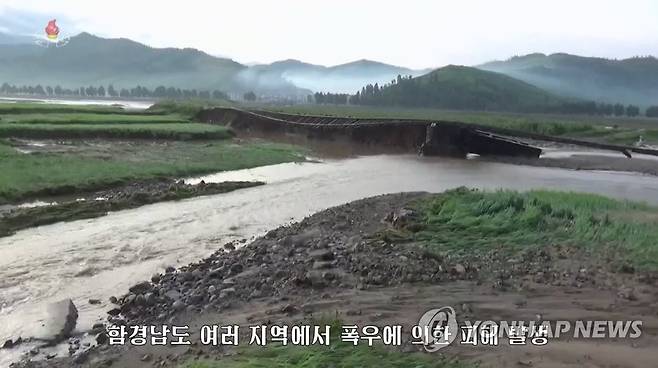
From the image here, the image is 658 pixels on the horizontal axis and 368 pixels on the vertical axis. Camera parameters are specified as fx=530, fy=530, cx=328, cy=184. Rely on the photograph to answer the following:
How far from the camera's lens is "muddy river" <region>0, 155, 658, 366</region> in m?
10.2

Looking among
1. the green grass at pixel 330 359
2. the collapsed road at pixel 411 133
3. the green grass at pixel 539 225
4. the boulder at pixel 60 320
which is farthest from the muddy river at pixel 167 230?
the collapsed road at pixel 411 133

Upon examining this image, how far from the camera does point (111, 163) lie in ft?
81.1

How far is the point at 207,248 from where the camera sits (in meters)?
13.7

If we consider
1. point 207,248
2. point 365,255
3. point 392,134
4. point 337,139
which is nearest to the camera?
point 365,255

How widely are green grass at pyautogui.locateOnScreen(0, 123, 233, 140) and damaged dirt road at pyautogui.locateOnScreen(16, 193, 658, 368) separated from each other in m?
26.1

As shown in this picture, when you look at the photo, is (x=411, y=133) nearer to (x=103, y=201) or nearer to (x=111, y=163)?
(x=111, y=163)

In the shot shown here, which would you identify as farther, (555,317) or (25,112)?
(25,112)

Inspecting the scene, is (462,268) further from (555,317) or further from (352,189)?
(352,189)

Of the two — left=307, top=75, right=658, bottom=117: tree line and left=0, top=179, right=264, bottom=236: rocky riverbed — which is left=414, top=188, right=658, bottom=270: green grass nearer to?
left=0, top=179, right=264, bottom=236: rocky riverbed

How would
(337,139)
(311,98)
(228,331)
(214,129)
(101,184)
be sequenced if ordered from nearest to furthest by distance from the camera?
(228,331) → (101,184) → (214,129) → (337,139) → (311,98)

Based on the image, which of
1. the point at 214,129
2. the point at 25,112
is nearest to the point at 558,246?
the point at 214,129

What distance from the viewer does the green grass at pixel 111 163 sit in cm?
1947

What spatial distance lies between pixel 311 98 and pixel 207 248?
171 metres

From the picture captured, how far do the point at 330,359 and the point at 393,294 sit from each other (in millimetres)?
2726
